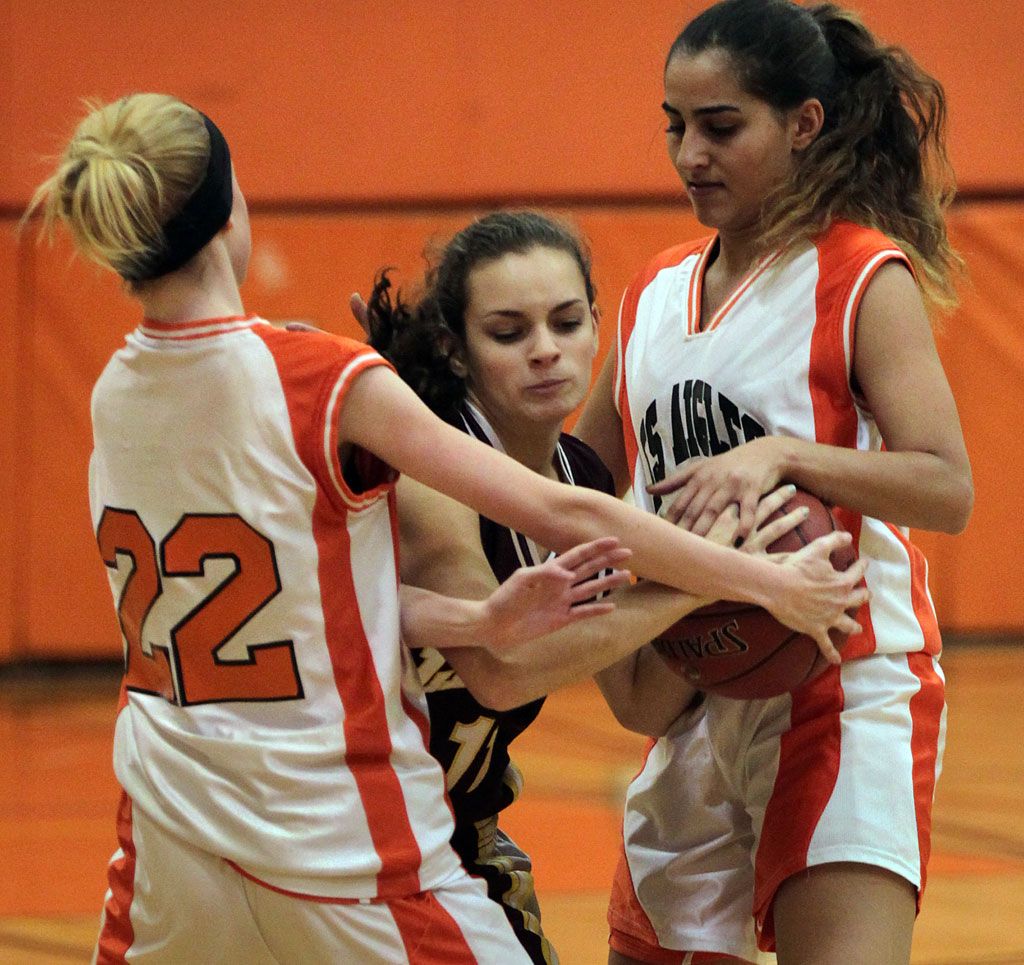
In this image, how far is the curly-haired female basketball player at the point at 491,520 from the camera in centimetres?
227

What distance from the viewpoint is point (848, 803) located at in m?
2.49

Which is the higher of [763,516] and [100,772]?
[763,516]

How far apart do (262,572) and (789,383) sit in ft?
3.11

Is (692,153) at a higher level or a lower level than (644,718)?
higher

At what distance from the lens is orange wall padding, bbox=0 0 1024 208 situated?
6.94 meters

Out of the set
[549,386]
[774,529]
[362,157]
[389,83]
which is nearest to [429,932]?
[774,529]

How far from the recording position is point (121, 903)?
2.23 m

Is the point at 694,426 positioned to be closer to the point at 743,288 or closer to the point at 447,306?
the point at 743,288

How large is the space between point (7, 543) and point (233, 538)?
5235mm

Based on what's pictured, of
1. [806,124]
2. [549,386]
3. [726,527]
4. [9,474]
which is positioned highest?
[806,124]

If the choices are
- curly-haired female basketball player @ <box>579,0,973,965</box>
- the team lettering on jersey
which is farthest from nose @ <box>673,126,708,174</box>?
the team lettering on jersey

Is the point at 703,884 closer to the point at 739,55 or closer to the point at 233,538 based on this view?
the point at 233,538

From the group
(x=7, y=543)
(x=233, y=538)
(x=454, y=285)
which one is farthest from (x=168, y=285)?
(x=7, y=543)

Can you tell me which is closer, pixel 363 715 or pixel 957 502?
pixel 363 715
